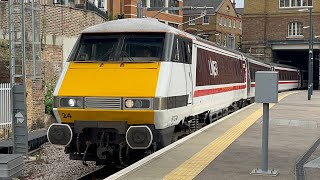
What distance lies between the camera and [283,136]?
14.3 m

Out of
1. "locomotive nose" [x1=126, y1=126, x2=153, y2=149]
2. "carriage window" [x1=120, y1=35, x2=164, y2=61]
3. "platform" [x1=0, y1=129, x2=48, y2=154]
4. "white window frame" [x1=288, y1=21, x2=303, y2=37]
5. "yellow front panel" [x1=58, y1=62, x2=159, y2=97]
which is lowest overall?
"platform" [x1=0, y1=129, x2=48, y2=154]

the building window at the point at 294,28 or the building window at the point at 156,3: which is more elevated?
the building window at the point at 156,3

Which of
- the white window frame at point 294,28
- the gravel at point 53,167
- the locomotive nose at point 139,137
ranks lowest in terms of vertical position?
the gravel at point 53,167

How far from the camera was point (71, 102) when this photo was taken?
1034 cm

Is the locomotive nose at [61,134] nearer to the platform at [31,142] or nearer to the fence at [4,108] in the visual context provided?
the platform at [31,142]

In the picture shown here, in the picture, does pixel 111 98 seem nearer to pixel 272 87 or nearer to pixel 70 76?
pixel 70 76

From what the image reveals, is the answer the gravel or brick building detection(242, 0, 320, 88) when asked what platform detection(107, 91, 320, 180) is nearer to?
the gravel

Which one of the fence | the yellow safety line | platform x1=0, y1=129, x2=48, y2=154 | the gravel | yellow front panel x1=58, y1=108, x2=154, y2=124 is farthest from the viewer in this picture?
the fence

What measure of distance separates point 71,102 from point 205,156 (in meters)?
2.89

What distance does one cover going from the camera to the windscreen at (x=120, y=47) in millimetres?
10992

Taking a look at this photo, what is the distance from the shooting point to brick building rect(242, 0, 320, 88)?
64875mm

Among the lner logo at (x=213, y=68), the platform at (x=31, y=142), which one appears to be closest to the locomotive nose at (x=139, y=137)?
the platform at (x=31, y=142)

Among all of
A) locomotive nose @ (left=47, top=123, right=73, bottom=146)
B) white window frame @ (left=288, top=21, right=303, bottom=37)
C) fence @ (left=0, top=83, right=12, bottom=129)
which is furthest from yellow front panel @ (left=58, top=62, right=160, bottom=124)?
white window frame @ (left=288, top=21, right=303, bottom=37)

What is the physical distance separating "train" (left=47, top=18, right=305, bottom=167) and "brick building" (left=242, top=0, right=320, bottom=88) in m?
54.3
